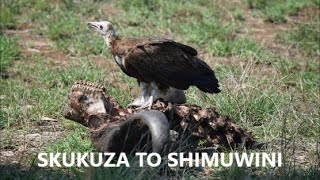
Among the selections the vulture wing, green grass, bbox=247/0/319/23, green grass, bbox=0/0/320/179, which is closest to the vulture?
the vulture wing

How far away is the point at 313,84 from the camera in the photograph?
25.2ft

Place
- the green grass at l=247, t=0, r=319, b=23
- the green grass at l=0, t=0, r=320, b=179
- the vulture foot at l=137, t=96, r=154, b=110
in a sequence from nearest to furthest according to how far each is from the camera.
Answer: the vulture foot at l=137, t=96, r=154, b=110 < the green grass at l=0, t=0, r=320, b=179 < the green grass at l=247, t=0, r=319, b=23

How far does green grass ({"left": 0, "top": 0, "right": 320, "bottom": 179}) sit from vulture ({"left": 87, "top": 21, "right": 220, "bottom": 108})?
0.63 meters

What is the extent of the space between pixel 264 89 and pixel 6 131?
2415mm

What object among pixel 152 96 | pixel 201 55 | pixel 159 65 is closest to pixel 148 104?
pixel 152 96

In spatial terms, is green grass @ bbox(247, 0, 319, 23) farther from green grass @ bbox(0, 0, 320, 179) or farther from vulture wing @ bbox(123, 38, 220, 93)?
vulture wing @ bbox(123, 38, 220, 93)

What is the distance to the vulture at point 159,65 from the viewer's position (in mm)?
5559

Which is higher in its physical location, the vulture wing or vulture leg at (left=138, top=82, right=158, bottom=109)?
the vulture wing

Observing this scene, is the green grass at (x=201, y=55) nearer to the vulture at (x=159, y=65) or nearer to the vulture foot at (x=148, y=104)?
the vulture foot at (x=148, y=104)

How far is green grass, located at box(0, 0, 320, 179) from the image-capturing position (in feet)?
18.6

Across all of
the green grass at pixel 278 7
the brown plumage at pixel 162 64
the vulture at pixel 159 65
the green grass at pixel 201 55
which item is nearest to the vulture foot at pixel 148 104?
the vulture at pixel 159 65

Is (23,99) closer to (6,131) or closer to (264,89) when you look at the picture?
(6,131)

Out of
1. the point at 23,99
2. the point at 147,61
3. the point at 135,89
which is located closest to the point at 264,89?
the point at 135,89

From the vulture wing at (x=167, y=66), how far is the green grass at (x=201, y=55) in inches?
25.3
